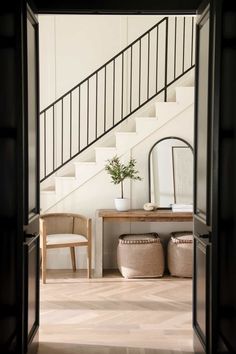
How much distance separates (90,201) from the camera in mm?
7055

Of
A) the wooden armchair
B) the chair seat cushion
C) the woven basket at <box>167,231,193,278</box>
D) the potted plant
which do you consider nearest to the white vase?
the potted plant

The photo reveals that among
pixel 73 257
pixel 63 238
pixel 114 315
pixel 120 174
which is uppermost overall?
pixel 120 174

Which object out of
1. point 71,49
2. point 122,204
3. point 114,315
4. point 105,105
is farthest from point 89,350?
point 71,49

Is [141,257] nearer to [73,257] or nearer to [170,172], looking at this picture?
[73,257]

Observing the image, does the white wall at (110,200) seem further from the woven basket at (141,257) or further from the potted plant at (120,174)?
the woven basket at (141,257)

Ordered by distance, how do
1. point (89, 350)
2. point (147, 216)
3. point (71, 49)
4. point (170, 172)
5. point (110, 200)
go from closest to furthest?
point (89, 350), point (147, 216), point (170, 172), point (110, 200), point (71, 49)

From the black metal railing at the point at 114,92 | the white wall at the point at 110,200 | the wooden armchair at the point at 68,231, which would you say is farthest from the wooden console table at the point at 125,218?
the black metal railing at the point at 114,92

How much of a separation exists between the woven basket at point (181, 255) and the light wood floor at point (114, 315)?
4.6 inches

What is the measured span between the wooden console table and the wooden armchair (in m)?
0.14

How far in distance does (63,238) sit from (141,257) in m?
0.95

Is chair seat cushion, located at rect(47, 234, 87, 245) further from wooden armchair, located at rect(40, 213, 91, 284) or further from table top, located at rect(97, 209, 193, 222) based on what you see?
table top, located at rect(97, 209, 193, 222)

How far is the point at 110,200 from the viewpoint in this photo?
7.07 meters

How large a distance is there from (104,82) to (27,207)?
4.54 m

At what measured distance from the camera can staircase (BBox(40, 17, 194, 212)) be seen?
7395 millimetres
